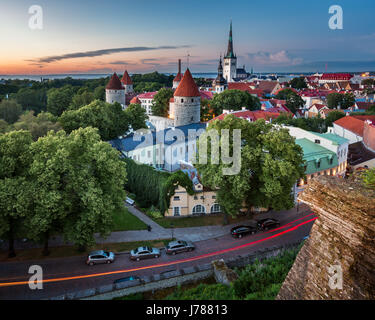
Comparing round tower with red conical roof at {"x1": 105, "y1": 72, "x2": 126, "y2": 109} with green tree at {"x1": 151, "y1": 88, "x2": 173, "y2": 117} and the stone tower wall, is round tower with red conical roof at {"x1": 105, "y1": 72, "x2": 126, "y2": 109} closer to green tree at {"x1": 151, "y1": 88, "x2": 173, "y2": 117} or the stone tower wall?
green tree at {"x1": 151, "y1": 88, "x2": 173, "y2": 117}

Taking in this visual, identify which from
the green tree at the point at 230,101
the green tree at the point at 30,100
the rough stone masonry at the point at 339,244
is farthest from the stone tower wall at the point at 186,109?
the green tree at the point at 30,100

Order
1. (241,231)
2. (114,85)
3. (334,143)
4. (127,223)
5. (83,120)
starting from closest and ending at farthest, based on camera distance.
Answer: (241,231) → (127,223) → (334,143) → (83,120) → (114,85)

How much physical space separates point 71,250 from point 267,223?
13025 millimetres

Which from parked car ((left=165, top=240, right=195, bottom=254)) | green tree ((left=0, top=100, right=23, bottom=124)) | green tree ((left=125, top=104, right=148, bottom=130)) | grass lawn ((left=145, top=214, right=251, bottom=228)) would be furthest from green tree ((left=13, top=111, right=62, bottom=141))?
parked car ((left=165, top=240, right=195, bottom=254))

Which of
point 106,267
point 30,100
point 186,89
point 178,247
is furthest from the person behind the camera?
point 30,100

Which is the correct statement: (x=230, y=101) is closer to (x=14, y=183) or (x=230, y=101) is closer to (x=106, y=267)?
(x=106, y=267)

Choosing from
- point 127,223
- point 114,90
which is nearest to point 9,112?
point 114,90

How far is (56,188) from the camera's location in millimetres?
15406

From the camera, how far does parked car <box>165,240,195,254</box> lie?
17.6m

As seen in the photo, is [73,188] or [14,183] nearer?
[14,183]

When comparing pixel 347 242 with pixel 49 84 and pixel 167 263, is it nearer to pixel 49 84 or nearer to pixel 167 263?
pixel 167 263

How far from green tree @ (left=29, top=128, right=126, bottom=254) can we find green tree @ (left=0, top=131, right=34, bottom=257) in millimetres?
540

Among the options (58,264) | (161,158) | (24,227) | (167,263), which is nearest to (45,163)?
(24,227)

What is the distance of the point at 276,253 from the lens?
1705 cm
